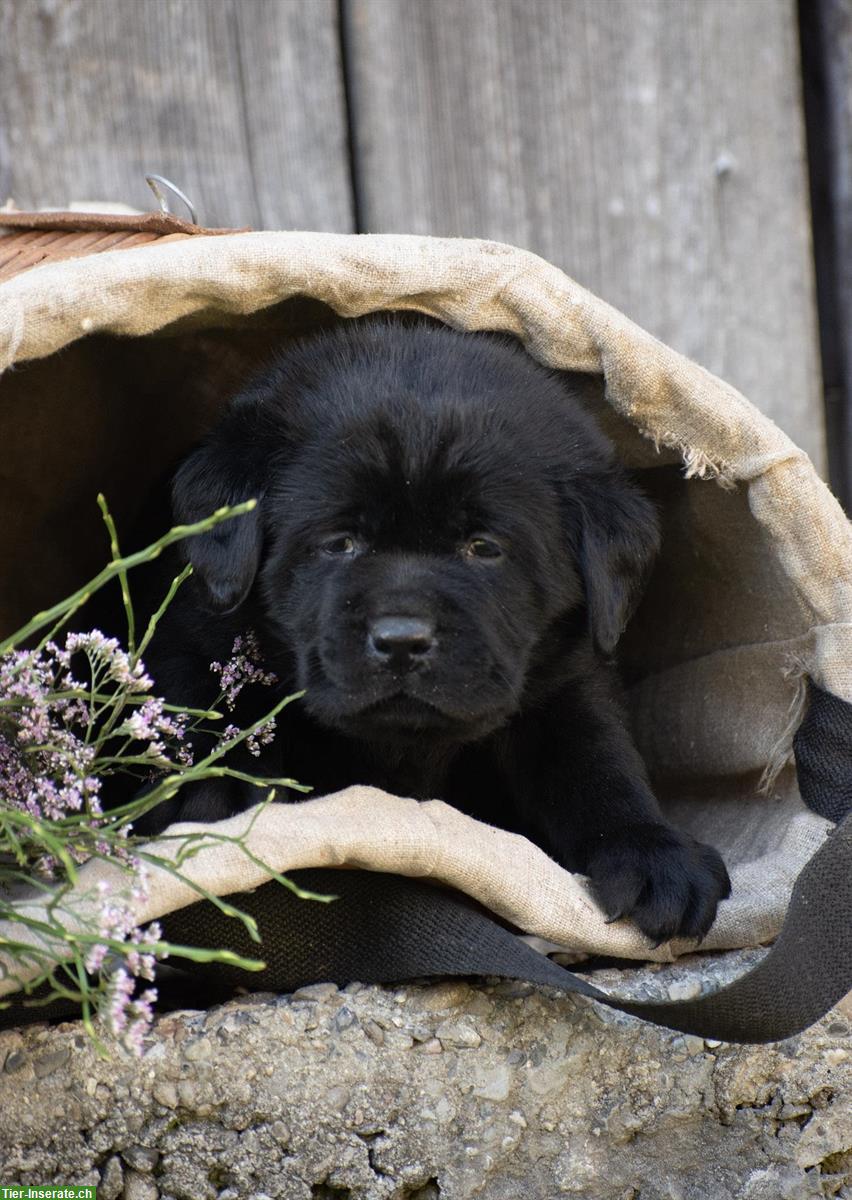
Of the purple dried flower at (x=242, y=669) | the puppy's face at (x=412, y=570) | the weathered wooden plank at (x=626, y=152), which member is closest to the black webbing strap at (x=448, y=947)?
the puppy's face at (x=412, y=570)

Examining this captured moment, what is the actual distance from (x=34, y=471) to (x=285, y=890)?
45.5 inches

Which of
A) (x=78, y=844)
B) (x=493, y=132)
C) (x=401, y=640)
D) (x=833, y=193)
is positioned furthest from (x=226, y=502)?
(x=833, y=193)

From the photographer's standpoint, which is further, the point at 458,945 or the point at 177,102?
the point at 177,102

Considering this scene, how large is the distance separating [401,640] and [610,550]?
44cm

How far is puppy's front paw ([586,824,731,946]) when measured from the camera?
2061 millimetres

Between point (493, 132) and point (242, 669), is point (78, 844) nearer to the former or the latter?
point (242, 669)

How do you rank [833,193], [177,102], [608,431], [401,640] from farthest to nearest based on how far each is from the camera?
[833,193] → [177,102] → [608,431] → [401,640]

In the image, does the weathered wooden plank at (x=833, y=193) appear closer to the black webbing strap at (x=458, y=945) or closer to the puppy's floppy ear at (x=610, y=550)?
the puppy's floppy ear at (x=610, y=550)

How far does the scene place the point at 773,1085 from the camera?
1961mm

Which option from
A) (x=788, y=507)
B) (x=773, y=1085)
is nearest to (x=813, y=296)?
(x=788, y=507)

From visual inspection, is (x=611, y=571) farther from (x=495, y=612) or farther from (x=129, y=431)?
(x=129, y=431)

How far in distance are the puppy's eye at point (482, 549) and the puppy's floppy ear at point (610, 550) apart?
0.16 m

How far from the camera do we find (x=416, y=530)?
83.7 inches

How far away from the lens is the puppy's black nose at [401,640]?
6.48 ft
